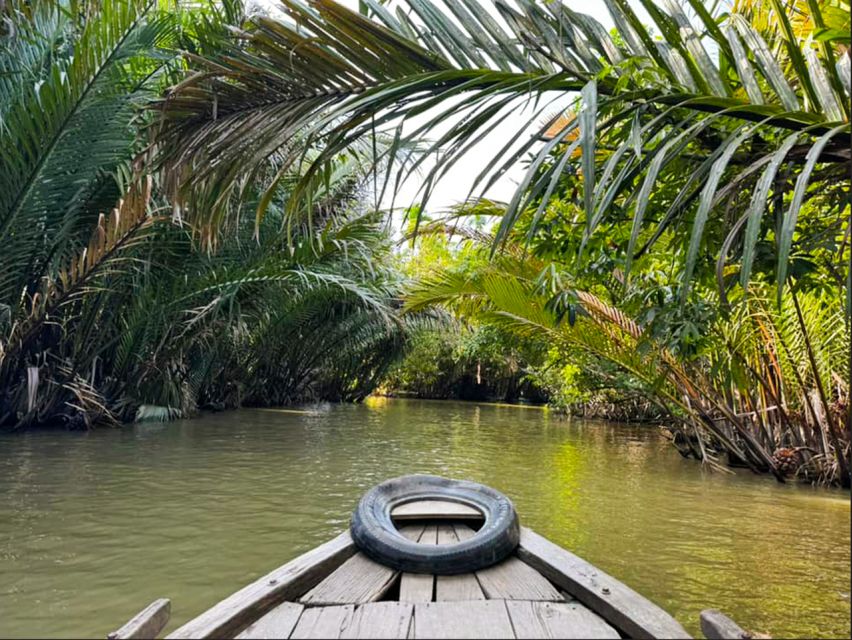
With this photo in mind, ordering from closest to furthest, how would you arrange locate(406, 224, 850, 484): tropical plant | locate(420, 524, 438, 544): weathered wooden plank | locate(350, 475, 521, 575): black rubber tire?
locate(350, 475, 521, 575): black rubber tire
locate(420, 524, 438, 544): weathered wooden plank
locate(406, 224, 850, 484): tropical plant

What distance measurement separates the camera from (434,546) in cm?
262

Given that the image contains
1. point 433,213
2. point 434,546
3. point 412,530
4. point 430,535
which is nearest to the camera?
point 434,546

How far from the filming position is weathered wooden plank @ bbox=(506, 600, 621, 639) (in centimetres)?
193

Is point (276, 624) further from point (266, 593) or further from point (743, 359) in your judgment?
point (743, 359)

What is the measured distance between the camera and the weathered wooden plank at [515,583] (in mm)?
2326

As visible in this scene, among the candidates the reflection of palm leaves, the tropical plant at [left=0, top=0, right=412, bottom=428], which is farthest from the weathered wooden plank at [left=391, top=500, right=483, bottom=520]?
the tropical plant at [left=0, top=0, right=412, bottom=428]

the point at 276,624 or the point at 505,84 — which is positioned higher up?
the point at 505,84

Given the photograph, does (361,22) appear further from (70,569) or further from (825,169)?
(70,569)

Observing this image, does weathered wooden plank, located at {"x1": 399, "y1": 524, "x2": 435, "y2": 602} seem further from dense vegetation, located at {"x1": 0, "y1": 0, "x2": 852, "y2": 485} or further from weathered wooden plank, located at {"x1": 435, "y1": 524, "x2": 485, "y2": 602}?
dense vegetation, located at {"x1": 0, "y1": 0, "x2": 852, "y2": 485}

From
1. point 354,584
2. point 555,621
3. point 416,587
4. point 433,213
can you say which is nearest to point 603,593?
point 555,621

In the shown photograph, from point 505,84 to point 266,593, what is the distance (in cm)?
178

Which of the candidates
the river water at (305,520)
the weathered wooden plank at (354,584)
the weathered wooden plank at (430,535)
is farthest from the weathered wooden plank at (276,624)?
the weathered wooden plank at (430,535)

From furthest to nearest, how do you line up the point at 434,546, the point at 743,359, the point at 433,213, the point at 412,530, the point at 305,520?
the point at 743,359, the point at 433,213, the point at 305,520, the point at 412,530, the point at 434,546

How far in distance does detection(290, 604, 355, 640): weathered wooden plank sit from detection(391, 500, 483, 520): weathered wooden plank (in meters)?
1.18
